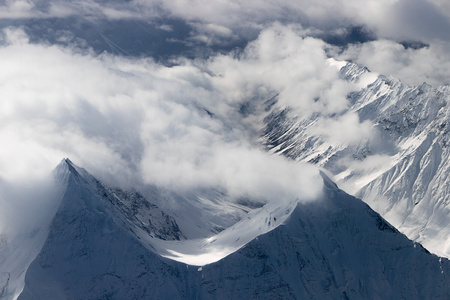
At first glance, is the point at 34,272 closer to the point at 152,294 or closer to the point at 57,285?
the point at 57,285

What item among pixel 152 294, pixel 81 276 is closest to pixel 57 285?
pixel 81 276

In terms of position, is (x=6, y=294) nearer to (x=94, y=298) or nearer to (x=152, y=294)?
(x=94, y=298)

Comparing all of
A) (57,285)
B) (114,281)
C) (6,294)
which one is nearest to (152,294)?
(114,281)

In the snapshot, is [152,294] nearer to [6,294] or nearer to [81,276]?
[81,276]

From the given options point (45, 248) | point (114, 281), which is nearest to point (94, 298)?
point (114, 281)

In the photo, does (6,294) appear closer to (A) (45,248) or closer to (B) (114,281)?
(A) (45,248)
